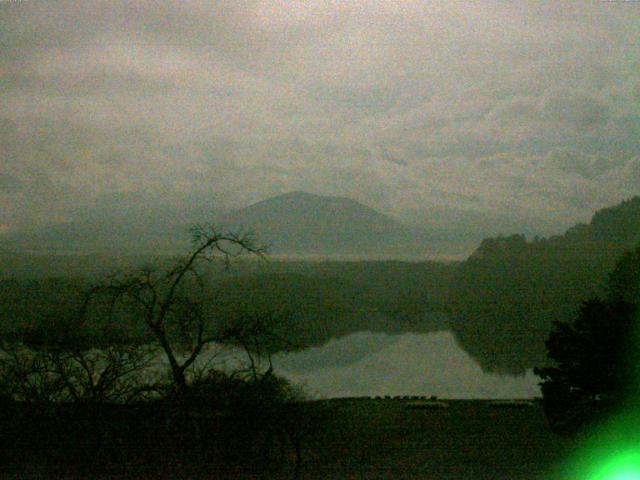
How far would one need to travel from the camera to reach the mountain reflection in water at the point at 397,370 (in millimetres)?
11953

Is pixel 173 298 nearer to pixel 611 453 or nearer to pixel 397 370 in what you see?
pixel 611 453

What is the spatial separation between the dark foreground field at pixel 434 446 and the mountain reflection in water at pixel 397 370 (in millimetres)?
2609

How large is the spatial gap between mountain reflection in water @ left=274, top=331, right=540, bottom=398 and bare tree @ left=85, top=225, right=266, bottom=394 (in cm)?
247

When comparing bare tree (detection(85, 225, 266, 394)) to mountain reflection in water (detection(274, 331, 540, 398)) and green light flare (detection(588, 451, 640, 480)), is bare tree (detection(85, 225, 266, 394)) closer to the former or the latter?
mountain reflection in water (detection(274, 331, 540, 398))

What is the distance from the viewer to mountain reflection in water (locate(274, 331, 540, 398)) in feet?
39.2

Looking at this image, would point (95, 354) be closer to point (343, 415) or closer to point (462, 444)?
point (343, 415)

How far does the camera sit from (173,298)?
7695 millimetres

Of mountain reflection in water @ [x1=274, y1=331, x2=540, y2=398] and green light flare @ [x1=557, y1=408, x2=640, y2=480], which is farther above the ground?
green light flare @ [x1=557, y1=408, x2=640, y2=480]

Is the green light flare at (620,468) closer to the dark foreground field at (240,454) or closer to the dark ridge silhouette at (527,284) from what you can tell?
the dark foreground field at (240,454)

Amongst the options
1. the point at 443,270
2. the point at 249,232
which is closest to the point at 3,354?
the point at 249,232

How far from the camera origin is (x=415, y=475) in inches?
234

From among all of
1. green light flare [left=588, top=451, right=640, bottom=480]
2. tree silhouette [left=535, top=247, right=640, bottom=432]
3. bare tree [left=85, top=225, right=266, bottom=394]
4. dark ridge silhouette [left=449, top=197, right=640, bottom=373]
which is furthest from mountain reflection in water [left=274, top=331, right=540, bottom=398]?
green light flare [left=588, top=451, right=640, bottom=480]

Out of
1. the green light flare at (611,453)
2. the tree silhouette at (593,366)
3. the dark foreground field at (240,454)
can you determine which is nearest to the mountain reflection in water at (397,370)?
the dark foreground field at (240,454)

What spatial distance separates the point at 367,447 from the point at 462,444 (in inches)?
40.3
